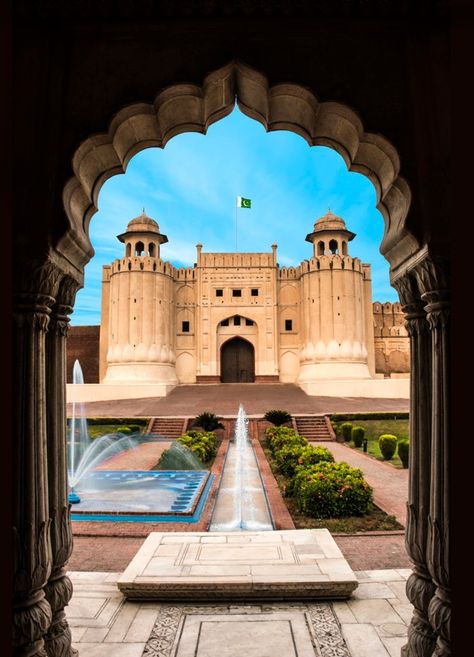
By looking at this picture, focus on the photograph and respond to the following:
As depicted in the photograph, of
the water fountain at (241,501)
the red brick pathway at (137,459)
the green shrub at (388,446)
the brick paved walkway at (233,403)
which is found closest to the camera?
the water fountain at (241,501)

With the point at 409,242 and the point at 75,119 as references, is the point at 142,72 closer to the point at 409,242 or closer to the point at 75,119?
the point at 75,119

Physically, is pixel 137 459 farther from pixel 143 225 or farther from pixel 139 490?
pixel 143 225

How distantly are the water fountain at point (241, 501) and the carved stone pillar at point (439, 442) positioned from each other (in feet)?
16.6

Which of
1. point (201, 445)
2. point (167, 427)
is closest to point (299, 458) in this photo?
point (201, 445)

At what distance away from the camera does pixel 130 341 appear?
99.8 feet

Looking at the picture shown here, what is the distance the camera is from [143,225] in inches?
1254

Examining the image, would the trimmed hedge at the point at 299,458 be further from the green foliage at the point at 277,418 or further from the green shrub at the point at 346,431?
the green shrub at the point at 346,431

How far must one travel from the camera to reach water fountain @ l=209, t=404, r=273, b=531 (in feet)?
24.8

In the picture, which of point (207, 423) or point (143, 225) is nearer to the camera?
point (207, 423)

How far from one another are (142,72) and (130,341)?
28.3 m

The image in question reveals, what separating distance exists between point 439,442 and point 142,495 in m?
7.97

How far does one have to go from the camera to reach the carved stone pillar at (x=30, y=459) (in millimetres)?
2441

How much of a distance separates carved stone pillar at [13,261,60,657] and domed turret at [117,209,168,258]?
29687mm

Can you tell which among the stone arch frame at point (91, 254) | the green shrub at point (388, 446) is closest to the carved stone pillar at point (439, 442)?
the stone arch frame at point (91, 254)
